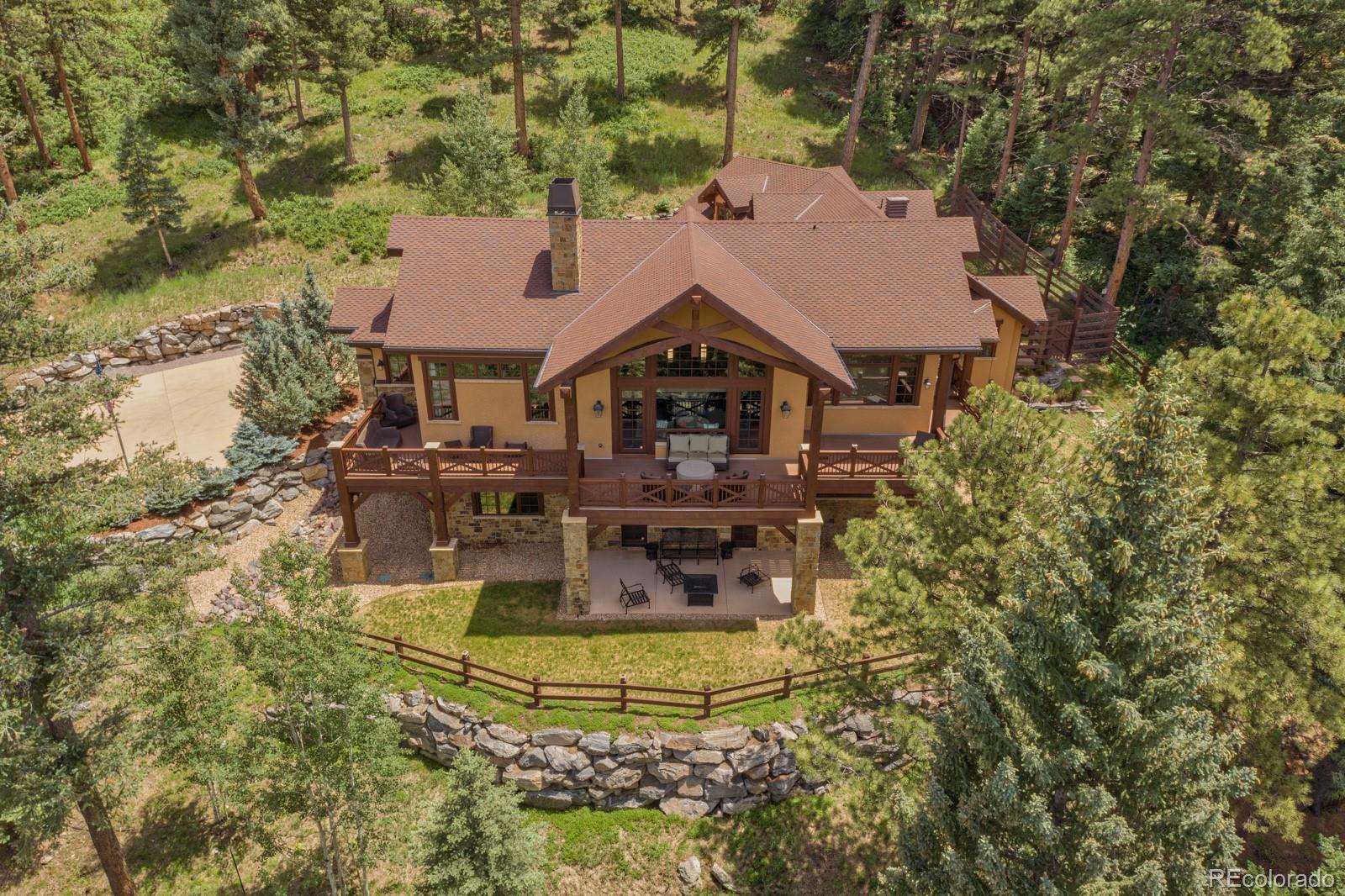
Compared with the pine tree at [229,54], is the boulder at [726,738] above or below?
below

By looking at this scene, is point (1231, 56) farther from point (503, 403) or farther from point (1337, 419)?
point (503, 403)

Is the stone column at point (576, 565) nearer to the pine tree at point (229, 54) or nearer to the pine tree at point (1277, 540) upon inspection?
the pine tree at point (1277, 540)

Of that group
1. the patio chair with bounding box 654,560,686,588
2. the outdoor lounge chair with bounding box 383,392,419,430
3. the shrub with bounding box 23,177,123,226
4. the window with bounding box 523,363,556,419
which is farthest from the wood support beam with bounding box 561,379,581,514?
the shrub with bounding box 23,177,123,226

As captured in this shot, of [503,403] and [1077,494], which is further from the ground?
[1077,494]

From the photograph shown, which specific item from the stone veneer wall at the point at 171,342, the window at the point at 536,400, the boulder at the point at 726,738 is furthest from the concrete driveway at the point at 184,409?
the boulder at the point at 726,738

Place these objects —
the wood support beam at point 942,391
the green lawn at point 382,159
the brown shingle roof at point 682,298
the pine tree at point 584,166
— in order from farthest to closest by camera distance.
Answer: the green lawn at point 382,159 → the pine tree at point 584,166 → the wood support beam at point 942,391 → the brown shingle roof at point 682,298

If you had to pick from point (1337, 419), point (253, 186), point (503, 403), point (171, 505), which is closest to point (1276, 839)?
point (1337, 419)

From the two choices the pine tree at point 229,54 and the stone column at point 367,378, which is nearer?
the stone column at point 367,378
